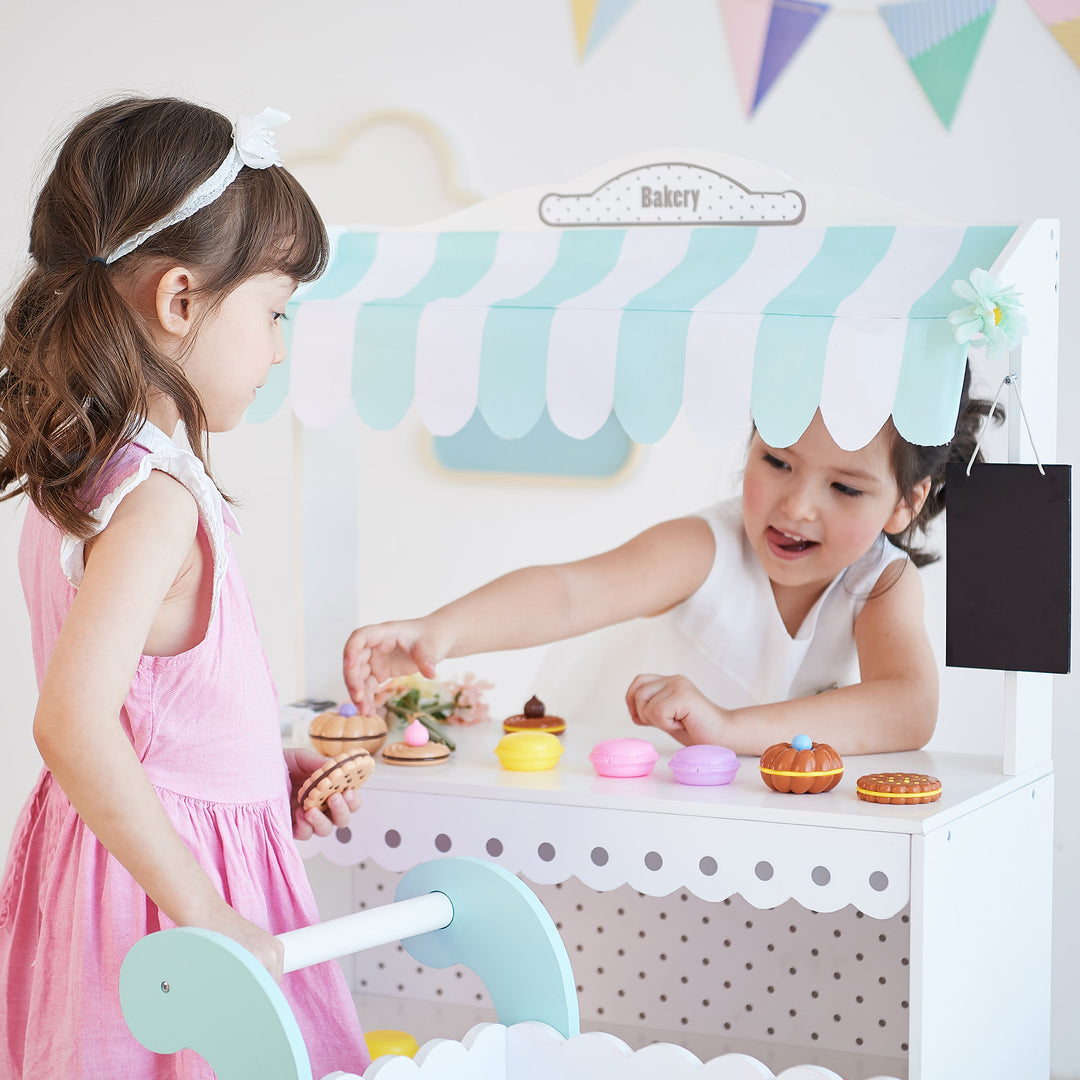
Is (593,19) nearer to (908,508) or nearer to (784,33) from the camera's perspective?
(784,33)

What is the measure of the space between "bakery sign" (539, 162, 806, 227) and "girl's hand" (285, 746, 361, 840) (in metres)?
0.65

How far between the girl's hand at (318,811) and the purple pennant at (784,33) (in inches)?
60.0

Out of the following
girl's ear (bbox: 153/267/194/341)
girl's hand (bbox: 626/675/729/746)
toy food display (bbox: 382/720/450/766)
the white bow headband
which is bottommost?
toy food display (bbox: 382/720/450/766)

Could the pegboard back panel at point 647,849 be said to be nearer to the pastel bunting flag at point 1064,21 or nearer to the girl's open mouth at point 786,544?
the girl's open mouth at point 786,544

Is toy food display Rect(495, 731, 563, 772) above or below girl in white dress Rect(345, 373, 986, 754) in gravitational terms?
below

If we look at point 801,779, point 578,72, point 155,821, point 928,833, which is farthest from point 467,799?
point 578,72

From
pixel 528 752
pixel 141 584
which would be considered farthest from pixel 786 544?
pixel 141 584

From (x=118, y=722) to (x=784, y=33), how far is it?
5.87ft

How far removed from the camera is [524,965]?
92 centimetres

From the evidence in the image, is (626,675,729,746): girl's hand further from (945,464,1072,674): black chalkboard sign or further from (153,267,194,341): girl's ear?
(153,267,194,341): girl's ear

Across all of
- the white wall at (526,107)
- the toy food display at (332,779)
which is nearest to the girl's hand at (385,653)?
the toy food display at (332,779)

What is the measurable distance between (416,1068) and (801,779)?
0.46m

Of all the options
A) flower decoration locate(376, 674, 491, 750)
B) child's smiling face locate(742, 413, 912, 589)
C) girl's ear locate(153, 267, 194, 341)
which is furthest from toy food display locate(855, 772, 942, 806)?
girl's ear locate(153, 267, 194, 341)

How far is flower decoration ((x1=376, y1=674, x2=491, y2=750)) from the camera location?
1.52 m
